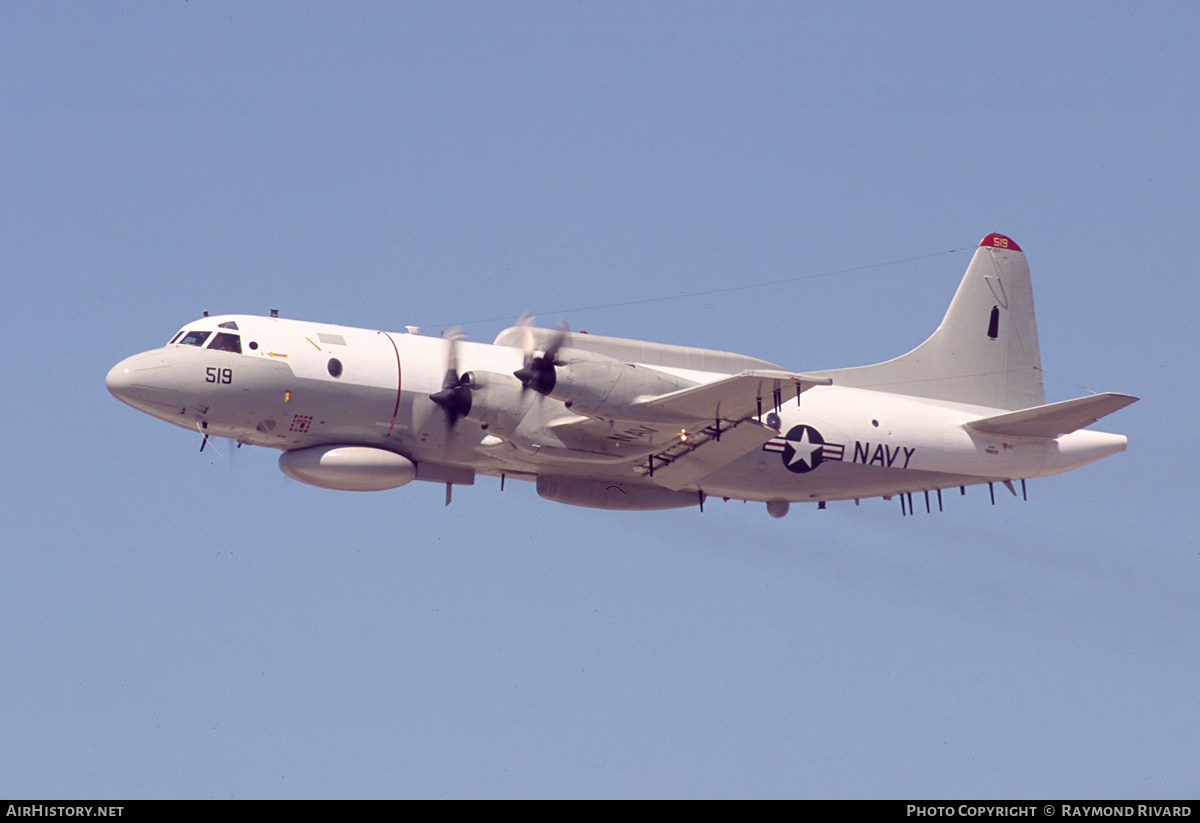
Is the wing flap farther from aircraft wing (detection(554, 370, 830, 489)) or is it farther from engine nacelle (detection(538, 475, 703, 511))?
engine nacelle (detection(538, 475, 703, 511))

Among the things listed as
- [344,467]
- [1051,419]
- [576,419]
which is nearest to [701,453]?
[576,419]

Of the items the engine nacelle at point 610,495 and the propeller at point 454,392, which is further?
the engine nacelle at point 610,495

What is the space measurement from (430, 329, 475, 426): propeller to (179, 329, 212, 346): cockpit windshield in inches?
153

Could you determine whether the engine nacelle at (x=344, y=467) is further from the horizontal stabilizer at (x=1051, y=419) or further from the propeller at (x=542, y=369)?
the horizontal stabilizer at (x=1051, y=419)

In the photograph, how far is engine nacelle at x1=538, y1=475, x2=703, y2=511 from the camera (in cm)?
2672

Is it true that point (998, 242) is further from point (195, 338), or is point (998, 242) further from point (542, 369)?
point (195, 338)

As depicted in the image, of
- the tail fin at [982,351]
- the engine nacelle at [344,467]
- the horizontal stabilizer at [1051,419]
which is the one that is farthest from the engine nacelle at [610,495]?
the horizontal stabilizer at [1051,419]

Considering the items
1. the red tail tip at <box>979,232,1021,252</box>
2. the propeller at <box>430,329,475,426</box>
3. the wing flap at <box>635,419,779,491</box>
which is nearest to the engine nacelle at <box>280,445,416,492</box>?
the propeller at <box>430,329,475,426</box>

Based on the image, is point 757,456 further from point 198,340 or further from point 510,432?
point 198,340

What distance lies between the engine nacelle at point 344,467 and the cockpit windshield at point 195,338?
2352 mm

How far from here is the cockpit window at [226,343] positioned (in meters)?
24.6

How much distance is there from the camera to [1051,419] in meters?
28.0
